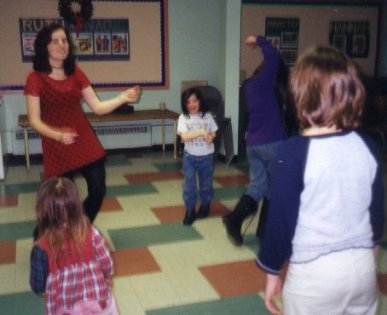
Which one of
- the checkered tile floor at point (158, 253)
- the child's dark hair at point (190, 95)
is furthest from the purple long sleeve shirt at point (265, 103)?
the checkered tile floor at point (158, 253)

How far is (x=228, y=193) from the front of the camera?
18.3 ft

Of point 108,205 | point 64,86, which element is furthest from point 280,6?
point 64,86

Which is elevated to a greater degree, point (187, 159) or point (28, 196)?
point (187, 159)

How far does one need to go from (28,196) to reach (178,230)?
1.99 metres

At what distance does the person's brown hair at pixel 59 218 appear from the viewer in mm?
1959

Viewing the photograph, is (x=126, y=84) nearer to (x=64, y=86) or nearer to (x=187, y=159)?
(x=187, y=159)

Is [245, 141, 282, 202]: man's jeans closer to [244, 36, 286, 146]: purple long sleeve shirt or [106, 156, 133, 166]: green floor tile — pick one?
[244, 36, 286, 146]: purple long sleeve shirt

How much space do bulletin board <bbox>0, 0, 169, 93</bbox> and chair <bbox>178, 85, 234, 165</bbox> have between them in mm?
1008

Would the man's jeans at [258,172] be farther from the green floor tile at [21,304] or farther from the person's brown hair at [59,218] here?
the person's brown hair at [59,218]

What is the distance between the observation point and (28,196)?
5.48 meters

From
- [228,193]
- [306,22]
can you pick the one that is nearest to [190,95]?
[228,193]

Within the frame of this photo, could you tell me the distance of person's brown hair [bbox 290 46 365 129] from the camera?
1.44 meters

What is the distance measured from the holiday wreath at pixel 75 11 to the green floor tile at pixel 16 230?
3.46 meters

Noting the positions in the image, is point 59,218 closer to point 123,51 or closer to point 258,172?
point 258,172
